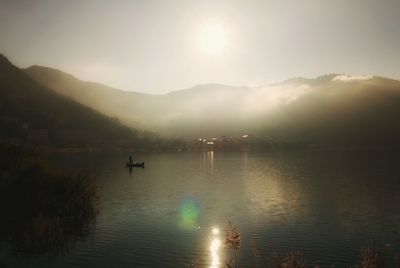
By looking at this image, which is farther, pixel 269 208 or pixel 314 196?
pixel 314 196

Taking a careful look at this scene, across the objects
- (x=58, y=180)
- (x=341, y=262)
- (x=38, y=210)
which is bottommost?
(x=341, y=262)

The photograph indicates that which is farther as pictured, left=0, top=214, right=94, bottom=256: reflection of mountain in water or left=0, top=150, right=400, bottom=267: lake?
left=0, top=214, right=94, bottom=256: reflection of mountain in water

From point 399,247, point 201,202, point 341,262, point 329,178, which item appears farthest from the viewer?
point 329,178

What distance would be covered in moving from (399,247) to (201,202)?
1654 inches

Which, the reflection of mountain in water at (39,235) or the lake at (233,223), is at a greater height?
the reflection of mountain in water at (39,235)

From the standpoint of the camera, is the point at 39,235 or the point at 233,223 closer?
the point at 39,235

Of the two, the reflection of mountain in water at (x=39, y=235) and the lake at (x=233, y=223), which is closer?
the lake at (x=233, y=223)

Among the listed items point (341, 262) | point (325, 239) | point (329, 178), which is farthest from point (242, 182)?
point (341, 262)

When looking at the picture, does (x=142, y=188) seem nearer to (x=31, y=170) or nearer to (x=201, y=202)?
(x=201, y=202)

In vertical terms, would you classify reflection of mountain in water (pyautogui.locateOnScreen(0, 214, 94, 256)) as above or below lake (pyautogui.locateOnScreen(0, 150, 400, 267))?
above

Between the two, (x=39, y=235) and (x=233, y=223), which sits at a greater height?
(x=39, y=235)

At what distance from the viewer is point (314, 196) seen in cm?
8812

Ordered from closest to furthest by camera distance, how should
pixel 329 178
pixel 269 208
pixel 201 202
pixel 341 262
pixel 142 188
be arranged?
1. pixel 341 262
2. pixel 269 208
3. pixel 201 202
4. pixel 142 188
5. pixel 329 178

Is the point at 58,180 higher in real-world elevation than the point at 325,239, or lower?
higher
